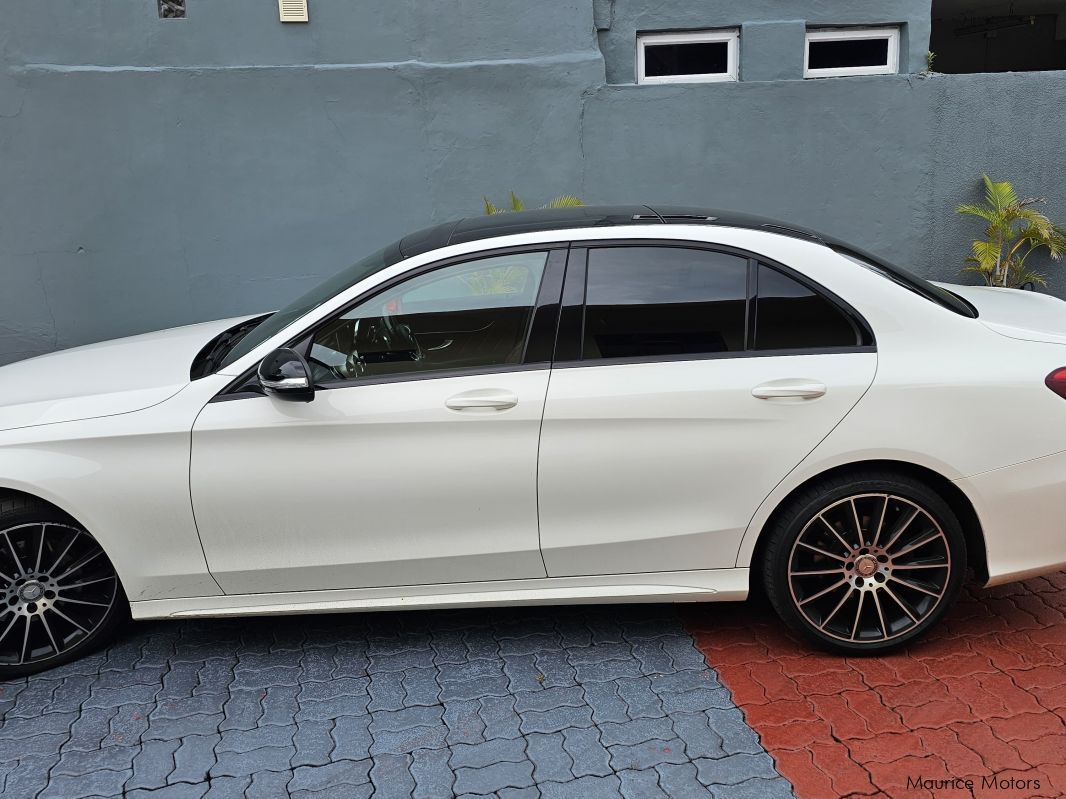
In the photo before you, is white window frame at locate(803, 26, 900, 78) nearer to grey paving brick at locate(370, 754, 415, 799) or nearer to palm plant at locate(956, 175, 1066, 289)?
palm plant at locate(956, 175, 1066, 289)

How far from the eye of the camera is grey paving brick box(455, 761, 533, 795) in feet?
9.66

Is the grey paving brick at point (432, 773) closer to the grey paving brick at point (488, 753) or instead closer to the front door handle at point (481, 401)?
the grey paving brick at point (488, 753)

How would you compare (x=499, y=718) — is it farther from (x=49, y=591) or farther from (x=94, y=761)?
(x=49, y=591)

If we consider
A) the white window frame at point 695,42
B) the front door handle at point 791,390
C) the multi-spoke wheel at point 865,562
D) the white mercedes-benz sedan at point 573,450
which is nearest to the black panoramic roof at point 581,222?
Result: the white mercedes-benz sedan at point 573,450

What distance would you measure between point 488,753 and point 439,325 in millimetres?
1593

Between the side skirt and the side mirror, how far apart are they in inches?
31.3

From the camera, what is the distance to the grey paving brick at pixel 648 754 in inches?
120

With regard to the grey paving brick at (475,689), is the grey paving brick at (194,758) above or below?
below

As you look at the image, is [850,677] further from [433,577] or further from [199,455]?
[199,455]

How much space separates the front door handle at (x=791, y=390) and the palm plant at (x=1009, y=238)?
4.50 m

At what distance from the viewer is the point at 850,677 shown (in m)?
3.50

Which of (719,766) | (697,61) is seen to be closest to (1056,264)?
(697,61)

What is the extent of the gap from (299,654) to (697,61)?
19.3 feet

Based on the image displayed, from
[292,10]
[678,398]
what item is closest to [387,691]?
[678,398]
